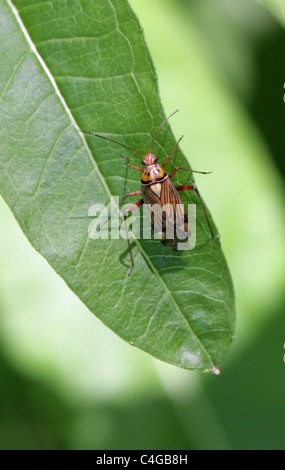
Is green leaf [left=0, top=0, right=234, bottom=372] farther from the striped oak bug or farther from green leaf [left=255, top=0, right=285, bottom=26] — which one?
green leaf [left=255, top=0, right=285, bottom=26]

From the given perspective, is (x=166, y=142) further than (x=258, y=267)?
No

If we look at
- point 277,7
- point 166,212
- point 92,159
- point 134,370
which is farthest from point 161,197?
point 277,7

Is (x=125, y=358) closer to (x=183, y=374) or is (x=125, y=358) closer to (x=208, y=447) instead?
(x=183, y=374)

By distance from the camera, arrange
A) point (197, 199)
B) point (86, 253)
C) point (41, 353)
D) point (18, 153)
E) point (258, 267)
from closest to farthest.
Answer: point (18, 153) → point (86, 253) → point (197, 199) → point (41, 353) → point (258, 267)

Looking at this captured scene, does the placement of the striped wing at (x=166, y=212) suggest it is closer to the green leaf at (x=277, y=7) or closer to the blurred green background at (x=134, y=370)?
the blurred green background at (x=134, y=370)

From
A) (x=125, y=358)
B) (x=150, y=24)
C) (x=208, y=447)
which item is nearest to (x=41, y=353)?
(x=125, y=358)

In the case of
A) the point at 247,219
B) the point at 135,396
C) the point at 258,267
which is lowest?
the point at 135,396

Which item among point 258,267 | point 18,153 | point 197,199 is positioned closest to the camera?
point 18,153

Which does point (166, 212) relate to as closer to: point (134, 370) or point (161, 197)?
point (161, 197)
